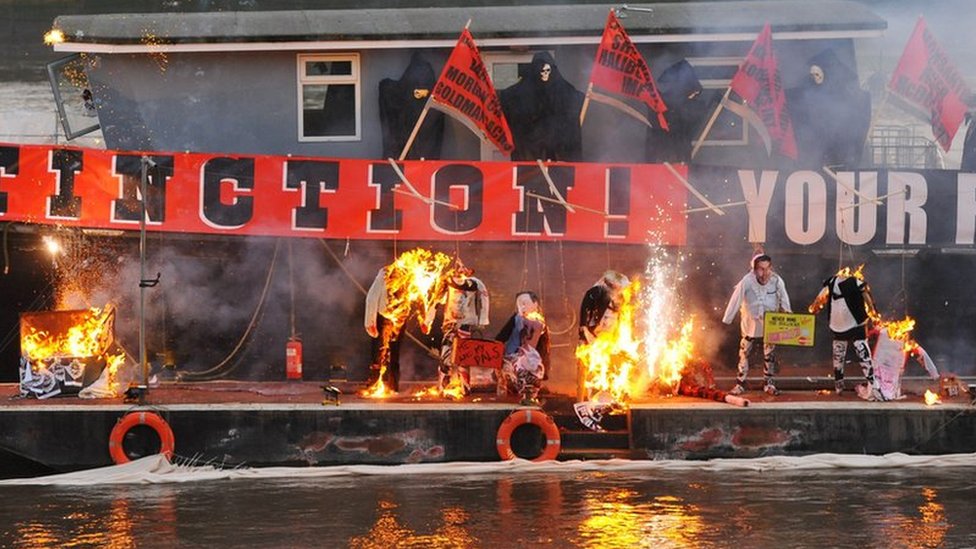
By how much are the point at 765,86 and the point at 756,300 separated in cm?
323

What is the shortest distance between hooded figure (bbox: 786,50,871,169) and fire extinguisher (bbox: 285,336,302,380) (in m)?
7.79

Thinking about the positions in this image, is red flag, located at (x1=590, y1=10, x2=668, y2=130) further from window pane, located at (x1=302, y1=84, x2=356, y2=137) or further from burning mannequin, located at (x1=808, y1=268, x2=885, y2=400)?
window pane, located at (x1=302, y1=84, x2=356, y2=137)

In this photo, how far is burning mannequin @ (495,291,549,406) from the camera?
1856 cm

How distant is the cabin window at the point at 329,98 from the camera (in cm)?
2155

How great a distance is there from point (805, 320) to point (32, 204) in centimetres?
1033

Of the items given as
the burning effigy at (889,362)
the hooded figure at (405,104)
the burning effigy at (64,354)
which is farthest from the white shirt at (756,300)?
the burning effigy at (64,354)

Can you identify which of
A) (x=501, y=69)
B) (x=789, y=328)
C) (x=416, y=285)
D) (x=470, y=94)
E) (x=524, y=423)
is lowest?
(x=524, y=423)

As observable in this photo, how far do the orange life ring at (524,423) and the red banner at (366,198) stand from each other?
3.59 metres

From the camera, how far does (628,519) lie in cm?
1390

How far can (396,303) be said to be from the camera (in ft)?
63.4

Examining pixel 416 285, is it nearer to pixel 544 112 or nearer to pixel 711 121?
pixel 544 112

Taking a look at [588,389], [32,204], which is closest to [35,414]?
[32,204]

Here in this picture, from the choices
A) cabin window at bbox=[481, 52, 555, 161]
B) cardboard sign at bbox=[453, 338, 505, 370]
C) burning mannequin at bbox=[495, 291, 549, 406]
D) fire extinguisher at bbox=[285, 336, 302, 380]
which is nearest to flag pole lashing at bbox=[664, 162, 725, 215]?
cabin window at bbox=[481, 52, 555, 161]

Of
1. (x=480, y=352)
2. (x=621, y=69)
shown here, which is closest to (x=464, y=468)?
(x=480, y=352)
